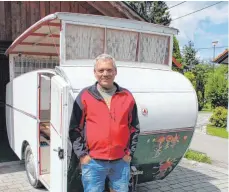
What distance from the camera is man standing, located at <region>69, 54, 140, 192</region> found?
10.5 feet

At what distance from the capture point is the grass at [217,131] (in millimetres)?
11734

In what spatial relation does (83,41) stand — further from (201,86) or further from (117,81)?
(201,86)

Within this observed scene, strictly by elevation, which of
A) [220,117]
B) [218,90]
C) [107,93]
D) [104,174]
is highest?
[107,93]

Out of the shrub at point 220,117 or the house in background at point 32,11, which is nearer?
the house in background at point 32,11

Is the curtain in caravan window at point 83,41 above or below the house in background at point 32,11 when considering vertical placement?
below

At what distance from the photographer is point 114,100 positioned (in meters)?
3.27

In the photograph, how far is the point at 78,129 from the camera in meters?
3.32

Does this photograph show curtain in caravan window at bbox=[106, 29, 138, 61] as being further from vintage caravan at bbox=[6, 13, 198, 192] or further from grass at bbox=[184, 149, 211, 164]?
grass at bbox=[184, 149, 211, 164]

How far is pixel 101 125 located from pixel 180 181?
11.4 ft

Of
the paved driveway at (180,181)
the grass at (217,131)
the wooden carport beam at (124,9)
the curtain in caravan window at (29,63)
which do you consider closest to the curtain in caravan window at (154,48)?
the paved driveway at (180,181)

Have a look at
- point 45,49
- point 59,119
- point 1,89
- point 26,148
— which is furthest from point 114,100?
point 1,89

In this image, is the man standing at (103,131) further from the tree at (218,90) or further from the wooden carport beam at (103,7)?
the tree at (218,90)

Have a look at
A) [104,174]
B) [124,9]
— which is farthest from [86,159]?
[124,9]

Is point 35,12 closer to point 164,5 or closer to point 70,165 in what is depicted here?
point 70,165
